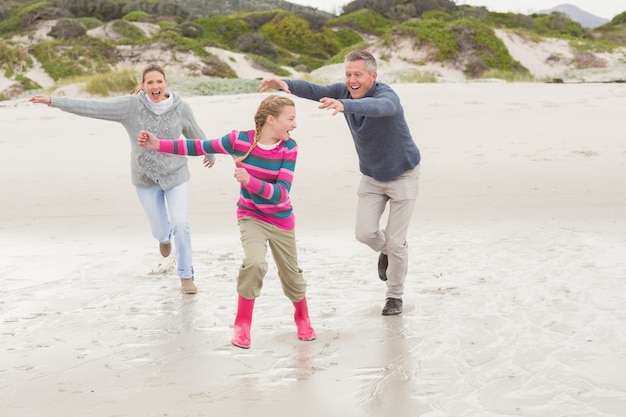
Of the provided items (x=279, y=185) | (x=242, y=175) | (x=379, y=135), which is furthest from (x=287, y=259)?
(x=379, y=135)

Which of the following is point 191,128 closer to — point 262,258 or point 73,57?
point 262,258

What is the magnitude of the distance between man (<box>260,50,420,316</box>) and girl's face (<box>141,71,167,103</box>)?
3.20 ft

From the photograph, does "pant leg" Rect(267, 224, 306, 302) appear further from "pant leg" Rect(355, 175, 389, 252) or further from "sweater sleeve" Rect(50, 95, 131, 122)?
"sweater sleeve" Rect(50, 95, 131, 122)

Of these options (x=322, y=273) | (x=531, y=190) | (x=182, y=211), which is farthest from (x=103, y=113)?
(x=531, y=190)

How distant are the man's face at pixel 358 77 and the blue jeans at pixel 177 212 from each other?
1711 mm

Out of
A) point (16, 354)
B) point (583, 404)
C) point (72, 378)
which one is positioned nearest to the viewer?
point (583, 404)

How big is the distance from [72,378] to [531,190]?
7172 mm

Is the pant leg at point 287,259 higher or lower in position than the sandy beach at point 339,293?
higher

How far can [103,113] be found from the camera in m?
6.23

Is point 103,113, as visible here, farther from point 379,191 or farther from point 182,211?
point 379,191

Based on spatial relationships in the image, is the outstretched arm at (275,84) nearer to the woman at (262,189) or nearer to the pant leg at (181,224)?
the woman at (262,189)

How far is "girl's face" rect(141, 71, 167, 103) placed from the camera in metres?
6.19

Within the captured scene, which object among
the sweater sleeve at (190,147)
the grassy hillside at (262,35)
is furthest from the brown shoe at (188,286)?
the grassy hillside at (262,35)

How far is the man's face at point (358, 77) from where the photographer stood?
539 centimetres
